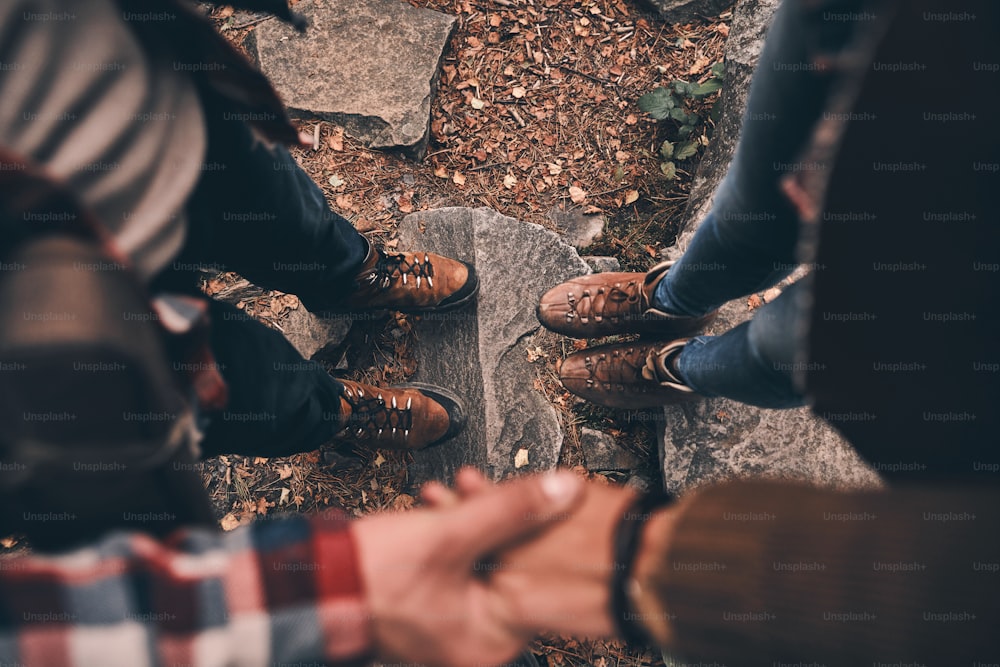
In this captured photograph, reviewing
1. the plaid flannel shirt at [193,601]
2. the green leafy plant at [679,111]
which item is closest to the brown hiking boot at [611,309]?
the green leafy plant at [679,111]

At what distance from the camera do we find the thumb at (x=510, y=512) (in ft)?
3.89

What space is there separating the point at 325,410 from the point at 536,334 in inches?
49.2

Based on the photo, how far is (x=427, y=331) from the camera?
3244mm

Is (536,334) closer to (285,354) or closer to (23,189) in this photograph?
(285,354)

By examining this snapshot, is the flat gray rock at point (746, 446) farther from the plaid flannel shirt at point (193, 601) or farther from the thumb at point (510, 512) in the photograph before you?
the plaid flannel shirt at point (193, 601)

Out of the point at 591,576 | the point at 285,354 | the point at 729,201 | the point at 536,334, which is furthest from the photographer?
the point at 536,334

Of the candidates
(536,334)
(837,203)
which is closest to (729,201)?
(837,203)

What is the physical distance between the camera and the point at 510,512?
3.93 feet

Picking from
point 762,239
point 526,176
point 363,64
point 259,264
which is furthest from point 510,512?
point 363,64

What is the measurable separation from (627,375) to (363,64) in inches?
101

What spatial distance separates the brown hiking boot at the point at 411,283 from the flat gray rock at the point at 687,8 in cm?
218

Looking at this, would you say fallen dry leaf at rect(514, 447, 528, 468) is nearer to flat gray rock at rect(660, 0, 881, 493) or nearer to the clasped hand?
flat gray rock at rect(660, 0, 881, 493)

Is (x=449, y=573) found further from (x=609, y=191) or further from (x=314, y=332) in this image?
(x=609, y=191)

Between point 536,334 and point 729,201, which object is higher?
point 729,201
